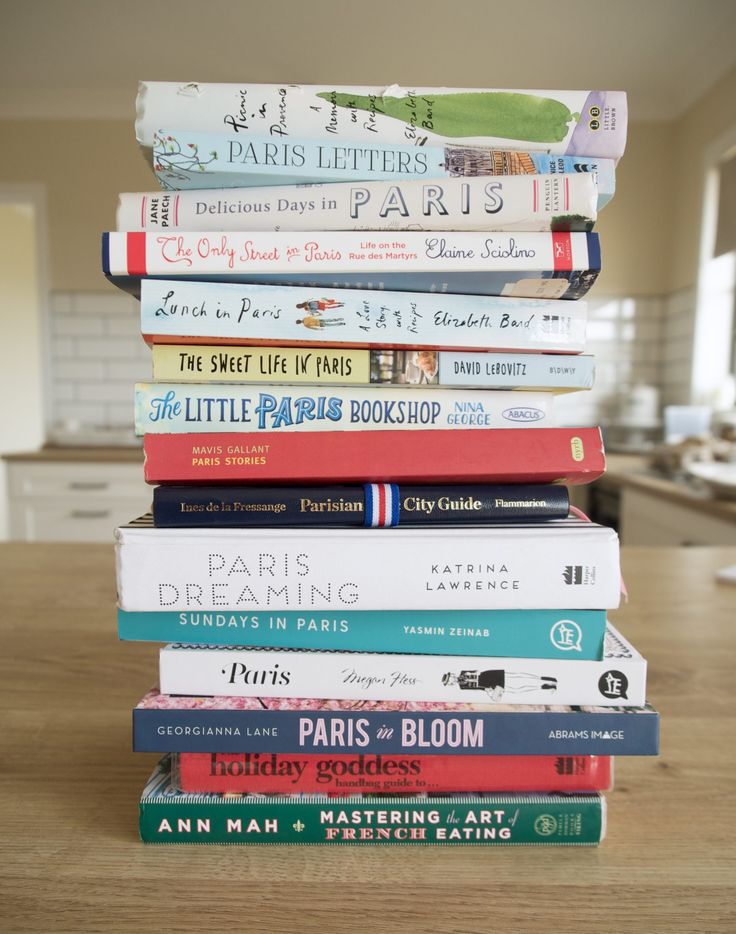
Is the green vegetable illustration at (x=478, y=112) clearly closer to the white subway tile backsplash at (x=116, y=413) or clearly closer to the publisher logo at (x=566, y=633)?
the publisher logo at (x=566, y=633)

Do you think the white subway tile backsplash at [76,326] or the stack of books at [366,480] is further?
the white subway tile backsplash at [76,326]

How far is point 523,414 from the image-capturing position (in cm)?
43

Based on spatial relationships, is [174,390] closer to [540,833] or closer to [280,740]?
[280,740]

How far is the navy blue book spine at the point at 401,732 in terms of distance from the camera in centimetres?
40

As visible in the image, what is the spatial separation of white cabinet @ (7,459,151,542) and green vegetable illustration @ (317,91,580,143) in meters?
2.46

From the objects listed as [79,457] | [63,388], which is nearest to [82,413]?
[63,388]

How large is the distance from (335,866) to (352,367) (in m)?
0.31

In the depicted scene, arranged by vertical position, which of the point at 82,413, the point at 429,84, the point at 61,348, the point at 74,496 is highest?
the point at 429,84

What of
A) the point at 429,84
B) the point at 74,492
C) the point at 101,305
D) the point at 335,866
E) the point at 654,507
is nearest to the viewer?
the point at 335,866

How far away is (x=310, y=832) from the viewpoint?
15.5 inches

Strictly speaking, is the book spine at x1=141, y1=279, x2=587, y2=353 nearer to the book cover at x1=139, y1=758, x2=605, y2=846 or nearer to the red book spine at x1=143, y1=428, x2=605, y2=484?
the red book spine at x1=143, y1=428, x2=605, y2=484

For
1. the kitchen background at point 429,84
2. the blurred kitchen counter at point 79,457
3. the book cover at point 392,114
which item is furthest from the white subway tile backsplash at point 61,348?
the book cover at point 392,114

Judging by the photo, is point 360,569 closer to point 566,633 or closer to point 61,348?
point 566,633

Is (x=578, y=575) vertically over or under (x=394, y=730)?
over
